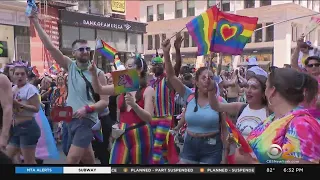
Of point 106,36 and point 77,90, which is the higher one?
point 106,36

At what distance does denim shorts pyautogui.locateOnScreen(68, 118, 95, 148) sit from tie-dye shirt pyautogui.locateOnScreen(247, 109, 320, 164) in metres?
1.22

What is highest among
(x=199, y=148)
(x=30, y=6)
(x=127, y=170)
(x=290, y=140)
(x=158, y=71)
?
(x=30, y=6)

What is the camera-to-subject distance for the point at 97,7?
2.03m

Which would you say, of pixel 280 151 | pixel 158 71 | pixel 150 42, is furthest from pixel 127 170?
pixel 158 71

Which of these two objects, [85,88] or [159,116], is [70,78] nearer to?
[85,88]

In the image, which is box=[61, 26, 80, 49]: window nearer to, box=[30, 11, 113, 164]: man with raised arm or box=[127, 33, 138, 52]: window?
box=[30, 11, 113, 164]: man with raised arm

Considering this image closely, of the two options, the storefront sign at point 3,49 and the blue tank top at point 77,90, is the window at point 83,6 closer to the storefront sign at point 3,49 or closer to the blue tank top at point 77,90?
the blue tank top at point 77,90

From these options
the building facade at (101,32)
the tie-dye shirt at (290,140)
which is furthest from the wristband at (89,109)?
the tie-dye shirt at (290,140)

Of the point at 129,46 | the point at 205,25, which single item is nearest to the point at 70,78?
the point at 129,46

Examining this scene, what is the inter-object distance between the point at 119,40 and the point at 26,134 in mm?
803

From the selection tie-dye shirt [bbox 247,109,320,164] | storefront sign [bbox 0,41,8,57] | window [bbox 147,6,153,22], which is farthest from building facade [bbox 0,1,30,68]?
tie-dye shirt [bbox 247,109,320,164]

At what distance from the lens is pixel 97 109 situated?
2115 mm

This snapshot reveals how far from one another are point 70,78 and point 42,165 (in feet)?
3.63

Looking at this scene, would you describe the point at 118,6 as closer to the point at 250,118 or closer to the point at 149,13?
the point at 149,13
